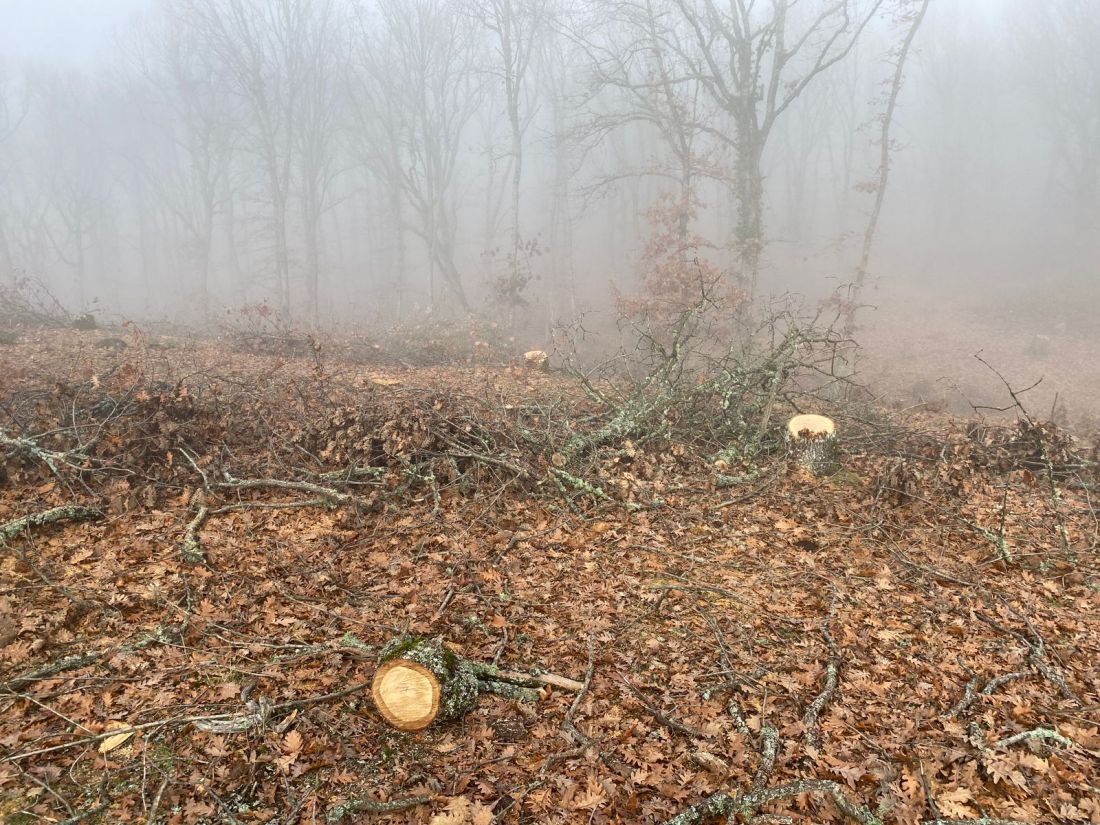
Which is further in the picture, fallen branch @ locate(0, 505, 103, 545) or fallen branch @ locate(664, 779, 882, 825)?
fallen branch @ locate(0, 505, 103, 545)

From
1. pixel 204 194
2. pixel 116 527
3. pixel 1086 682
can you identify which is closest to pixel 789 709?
pixel 1086 682

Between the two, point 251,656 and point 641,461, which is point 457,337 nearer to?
point 641,461

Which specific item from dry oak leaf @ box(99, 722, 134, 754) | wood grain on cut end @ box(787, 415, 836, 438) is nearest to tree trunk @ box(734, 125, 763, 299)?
wood grain on cut end @ box(787, 415, 836, 438)

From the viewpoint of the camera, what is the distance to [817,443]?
682 centimetres

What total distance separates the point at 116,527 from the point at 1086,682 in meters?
7.14

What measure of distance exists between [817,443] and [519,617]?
13.8 ft

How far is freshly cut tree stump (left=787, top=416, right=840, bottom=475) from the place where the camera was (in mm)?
6797

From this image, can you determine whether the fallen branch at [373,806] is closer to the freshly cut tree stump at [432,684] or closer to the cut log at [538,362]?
the freshly cut tree stump at [432,684]

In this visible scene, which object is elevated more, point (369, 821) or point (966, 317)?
point (966, 317)

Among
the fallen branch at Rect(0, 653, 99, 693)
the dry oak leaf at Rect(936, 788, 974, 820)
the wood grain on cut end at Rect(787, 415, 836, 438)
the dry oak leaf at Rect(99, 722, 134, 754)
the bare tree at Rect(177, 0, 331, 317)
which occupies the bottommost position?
the dry oak leaf at Rect(936, 788, 974, 820)

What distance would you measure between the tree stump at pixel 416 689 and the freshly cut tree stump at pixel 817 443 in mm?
4957

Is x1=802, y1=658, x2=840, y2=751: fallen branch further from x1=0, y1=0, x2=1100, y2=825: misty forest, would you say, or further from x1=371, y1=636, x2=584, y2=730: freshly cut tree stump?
x1=371, y1=636, x2=584, y2=730: freshly cut tree stump

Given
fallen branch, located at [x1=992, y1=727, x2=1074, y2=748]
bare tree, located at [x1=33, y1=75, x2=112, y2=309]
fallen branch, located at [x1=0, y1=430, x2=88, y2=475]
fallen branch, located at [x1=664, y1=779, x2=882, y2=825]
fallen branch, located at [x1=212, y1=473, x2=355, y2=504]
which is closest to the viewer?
fallen branch, located at [x1=664, y1=779, x2=882, y2=825]

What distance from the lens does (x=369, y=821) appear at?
280cm
